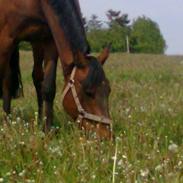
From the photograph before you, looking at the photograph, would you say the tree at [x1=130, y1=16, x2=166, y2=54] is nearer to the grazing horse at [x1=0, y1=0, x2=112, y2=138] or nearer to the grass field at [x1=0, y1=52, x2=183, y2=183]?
the grazing horse at [x1=0, y1=0, x2=112, y2=138]

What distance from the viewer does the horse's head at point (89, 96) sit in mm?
5238

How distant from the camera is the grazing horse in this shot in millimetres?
5371

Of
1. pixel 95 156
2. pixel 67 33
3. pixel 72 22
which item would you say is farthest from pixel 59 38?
pixel 95 156

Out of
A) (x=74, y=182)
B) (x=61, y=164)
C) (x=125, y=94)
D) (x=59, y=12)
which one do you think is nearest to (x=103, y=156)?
(x=61, y=164)

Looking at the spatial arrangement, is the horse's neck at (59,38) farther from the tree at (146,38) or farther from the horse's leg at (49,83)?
the tree at (146,38)

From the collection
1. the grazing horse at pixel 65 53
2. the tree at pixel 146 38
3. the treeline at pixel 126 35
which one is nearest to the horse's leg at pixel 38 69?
the grazing horse at pixel 65 53

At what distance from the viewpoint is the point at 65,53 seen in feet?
19.3

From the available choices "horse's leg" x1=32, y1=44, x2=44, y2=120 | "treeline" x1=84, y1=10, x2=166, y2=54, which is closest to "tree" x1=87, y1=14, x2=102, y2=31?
"treeline" x1=84, y1=10, x2=166, y2=54

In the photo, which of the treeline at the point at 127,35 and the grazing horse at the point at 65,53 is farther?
the treeline at the point at 127,35

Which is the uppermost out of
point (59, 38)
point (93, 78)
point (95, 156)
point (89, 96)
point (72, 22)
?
point (72, 22)

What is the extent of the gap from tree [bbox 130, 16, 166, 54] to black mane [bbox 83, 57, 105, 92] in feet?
264

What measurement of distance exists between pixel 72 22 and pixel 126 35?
81.4m

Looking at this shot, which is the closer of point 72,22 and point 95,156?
point 95,156

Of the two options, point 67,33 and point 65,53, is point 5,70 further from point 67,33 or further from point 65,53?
point 67,33
